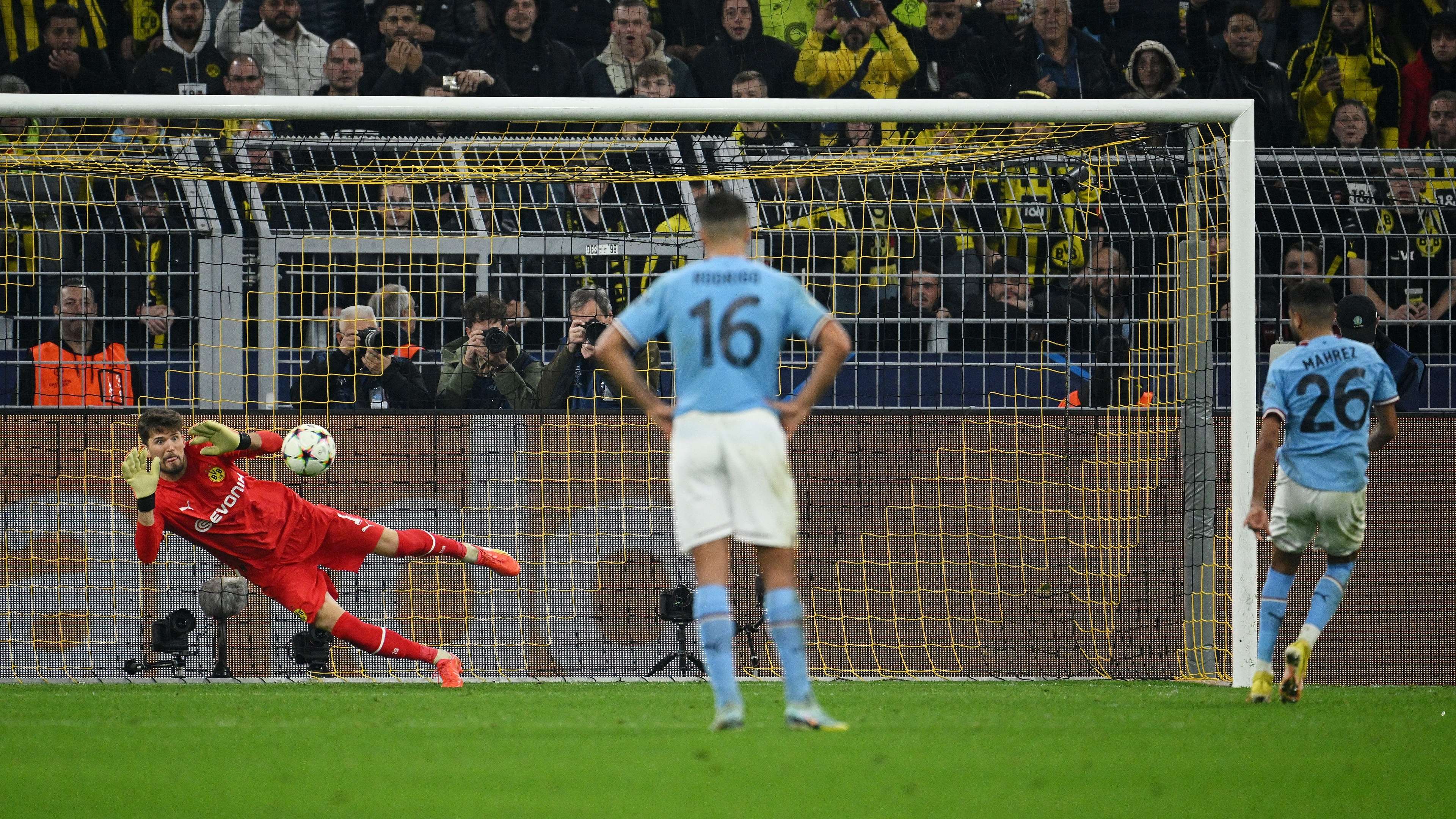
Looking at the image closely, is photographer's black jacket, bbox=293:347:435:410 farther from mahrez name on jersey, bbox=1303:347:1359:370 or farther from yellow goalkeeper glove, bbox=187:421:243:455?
mahrez name on jersey, bbox=1303:347:1359:370

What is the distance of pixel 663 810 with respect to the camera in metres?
3.51

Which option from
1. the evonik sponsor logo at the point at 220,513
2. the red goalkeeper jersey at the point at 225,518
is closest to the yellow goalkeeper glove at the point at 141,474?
the red goalkeeper jersey at the point at 225,518

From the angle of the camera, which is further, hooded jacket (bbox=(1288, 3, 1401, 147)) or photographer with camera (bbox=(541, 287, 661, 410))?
hooded jacket (bbox=(1288, 3, 1401, 147))

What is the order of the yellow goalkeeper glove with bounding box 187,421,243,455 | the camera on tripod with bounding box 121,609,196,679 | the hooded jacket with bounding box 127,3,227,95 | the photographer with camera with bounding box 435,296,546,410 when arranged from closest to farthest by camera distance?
the yellow goalkeeper glove with bounding box 187,421,243,455 < the camera on tripod with bounding box 121,609,196,679 < the photographer with camera with bounding box 435,296,546,410 < the hooded jacket with bounding box 127,3,227,95

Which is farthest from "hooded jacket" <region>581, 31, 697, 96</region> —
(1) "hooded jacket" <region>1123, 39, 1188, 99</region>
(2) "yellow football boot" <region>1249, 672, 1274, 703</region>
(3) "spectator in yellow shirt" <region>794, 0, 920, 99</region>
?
(2) "yellow football boot" <region>1249, 672, 1274, 703</region>

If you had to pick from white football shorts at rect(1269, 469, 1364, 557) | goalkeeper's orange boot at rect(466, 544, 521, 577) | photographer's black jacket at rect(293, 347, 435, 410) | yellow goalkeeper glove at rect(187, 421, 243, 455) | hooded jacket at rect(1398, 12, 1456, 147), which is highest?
hooded jacket at rect(1398, 12, 1456, 147)

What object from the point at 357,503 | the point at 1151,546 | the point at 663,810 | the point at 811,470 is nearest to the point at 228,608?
the point at 357,503

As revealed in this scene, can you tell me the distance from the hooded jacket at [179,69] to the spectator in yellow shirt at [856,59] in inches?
196

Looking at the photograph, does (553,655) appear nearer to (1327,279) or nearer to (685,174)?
(685,174)

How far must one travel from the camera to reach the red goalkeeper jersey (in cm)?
823

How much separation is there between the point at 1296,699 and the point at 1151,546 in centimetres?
297

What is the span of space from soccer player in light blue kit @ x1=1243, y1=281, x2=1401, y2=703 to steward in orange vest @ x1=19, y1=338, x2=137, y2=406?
651 centimetres

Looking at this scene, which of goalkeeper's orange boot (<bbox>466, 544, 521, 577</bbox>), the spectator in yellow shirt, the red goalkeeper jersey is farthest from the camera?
the spectator in yellow shirt

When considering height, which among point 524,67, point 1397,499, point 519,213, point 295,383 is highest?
point 524,67
